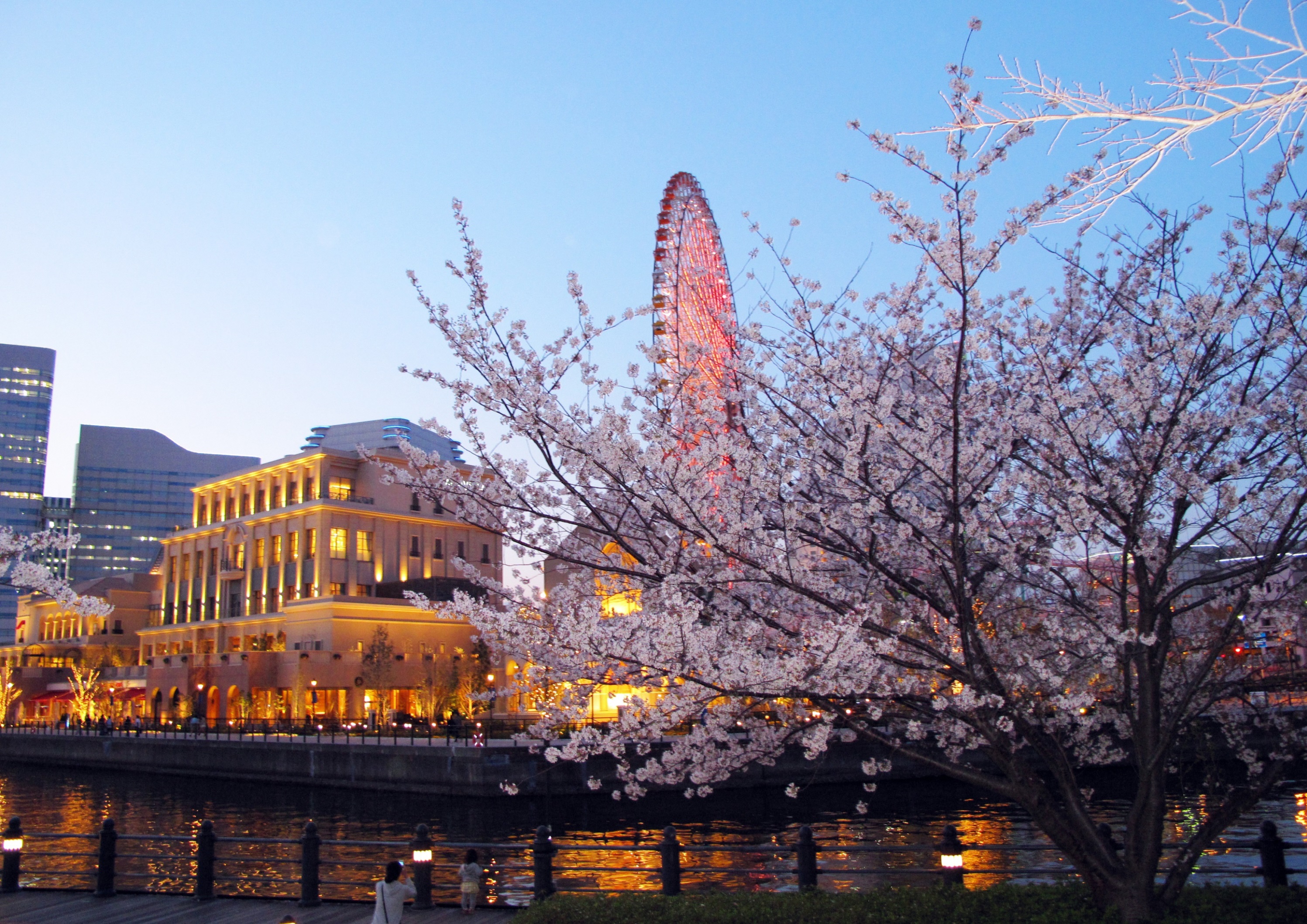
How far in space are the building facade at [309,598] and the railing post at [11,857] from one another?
151ft

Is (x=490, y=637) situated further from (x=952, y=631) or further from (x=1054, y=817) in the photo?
(x=1054, y=817)

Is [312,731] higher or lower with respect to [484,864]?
higher

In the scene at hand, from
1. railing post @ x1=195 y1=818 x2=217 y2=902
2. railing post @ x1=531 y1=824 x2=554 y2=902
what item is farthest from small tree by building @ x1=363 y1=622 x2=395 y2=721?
railing post @ x1=531 y1=824 x2=554 y2=902

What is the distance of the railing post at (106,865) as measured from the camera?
49.0 ft

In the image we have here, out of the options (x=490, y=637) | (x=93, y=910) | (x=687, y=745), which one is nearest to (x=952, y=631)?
(x=687, y=745)

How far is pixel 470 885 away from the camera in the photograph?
14.1m

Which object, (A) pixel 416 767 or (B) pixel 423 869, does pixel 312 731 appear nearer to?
(A) pixel 416 767

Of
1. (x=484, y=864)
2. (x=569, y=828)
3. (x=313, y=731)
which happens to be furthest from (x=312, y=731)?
(x=484, y=864)

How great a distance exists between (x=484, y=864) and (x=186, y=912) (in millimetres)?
10847

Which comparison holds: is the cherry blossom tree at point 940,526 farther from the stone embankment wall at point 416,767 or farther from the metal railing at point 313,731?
the metal railing at point 313,731

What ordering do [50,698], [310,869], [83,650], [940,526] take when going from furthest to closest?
[83,650] → [50,698] → [310,869] → [940,526]

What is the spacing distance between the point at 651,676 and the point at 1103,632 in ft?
13.3

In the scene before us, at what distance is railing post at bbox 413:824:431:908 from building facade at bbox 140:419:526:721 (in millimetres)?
48721

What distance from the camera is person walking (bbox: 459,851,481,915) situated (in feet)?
45.2
